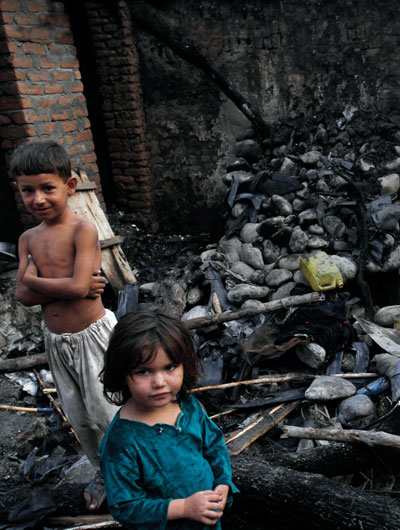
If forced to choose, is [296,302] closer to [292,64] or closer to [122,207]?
[122,207]

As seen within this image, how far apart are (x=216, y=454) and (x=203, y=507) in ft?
0.71

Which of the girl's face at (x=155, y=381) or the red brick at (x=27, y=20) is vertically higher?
the red brick at (x=27, y=20)

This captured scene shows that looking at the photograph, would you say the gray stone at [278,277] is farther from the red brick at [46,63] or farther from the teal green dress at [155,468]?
the red brick at [46,63]

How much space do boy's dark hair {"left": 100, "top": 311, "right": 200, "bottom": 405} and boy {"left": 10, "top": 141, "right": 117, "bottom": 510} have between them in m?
0.67

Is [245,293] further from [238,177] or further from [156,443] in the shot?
[156,443]

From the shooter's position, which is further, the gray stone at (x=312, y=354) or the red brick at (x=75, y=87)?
the red brick at (x=75, y=87)

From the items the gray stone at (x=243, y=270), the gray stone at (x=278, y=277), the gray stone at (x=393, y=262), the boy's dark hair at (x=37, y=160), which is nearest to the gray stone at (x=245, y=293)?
the gray stone at (x=278, y=277)

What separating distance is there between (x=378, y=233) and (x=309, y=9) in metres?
3.43

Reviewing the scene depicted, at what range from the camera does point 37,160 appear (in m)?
1.89

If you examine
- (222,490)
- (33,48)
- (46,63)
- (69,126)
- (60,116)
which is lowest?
(222,490)

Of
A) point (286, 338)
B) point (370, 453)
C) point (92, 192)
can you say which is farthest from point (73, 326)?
point (92, 192)

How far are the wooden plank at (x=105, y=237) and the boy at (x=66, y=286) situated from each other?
2.45 meters

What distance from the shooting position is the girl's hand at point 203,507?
4.32 feet

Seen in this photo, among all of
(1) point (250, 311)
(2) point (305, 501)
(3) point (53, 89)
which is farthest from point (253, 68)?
(2) point (305, 501)
